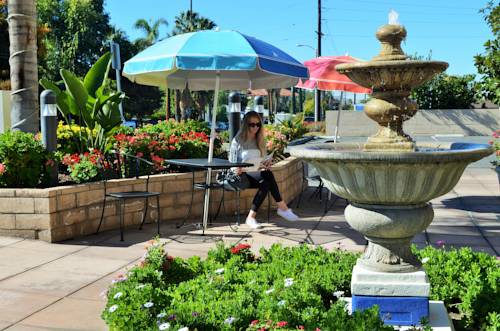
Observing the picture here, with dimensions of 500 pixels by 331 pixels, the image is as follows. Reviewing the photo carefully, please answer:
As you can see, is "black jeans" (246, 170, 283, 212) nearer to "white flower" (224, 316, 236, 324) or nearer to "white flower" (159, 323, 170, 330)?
"white flower" (224, 316, 236, 324)

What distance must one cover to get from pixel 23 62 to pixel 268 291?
20.5ft

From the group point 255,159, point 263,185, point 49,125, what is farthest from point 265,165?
point 49,125

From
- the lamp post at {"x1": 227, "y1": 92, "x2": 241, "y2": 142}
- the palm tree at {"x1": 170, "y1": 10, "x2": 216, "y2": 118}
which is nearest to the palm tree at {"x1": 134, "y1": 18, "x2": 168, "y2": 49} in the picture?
the palm tree at {"x1": 170, "y1": 10, "x2": 216, "y2": 118}

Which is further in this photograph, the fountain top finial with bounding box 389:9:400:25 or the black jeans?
the black jeans

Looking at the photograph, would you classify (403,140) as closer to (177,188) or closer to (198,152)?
(177,188)

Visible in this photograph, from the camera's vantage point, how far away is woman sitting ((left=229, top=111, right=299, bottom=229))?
7.45 meters

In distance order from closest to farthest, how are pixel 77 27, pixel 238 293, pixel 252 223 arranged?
pixel 238 293 < pixel 252 223 < pixel 77 27

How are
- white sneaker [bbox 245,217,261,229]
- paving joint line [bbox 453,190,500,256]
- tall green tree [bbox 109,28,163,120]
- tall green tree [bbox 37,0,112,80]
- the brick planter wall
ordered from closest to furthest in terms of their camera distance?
1. paving joint line [bbox 453,190,500,256]
2. the brick planter wall
3. white sneaker [bbox 245,217,261,229]
4. tall green tree [bbox 37,0,112,80]
5. tall green tree [bbox 109,28,163,120]

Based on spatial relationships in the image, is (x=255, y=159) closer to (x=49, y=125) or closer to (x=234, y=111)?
(x=49, y=125)

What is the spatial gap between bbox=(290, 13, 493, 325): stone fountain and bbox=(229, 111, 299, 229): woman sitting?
11.8ft

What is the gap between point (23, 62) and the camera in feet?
27.2

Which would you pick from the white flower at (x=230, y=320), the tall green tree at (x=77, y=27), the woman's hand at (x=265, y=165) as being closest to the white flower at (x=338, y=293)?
the white flower at (x=230, y=320)

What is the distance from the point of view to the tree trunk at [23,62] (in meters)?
8.20

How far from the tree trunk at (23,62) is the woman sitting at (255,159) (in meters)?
3.42
